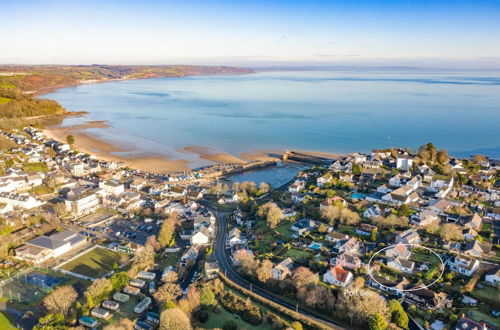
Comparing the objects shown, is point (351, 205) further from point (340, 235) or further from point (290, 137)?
point (290, 137)

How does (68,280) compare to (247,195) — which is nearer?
(68,280)

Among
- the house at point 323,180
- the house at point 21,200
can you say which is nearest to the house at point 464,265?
the house at point 323,180

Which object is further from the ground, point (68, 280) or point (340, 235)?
point (340, 235)

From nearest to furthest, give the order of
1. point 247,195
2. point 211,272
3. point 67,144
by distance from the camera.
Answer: point 211,272 < point 247,195 < point 67,144

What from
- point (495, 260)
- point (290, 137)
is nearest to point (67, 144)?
point (290, 137)

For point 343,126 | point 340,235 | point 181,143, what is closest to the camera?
point 340,235

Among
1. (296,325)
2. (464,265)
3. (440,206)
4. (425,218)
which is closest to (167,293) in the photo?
(296,325)

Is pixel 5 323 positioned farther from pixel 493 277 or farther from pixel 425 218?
pixel 425 218
